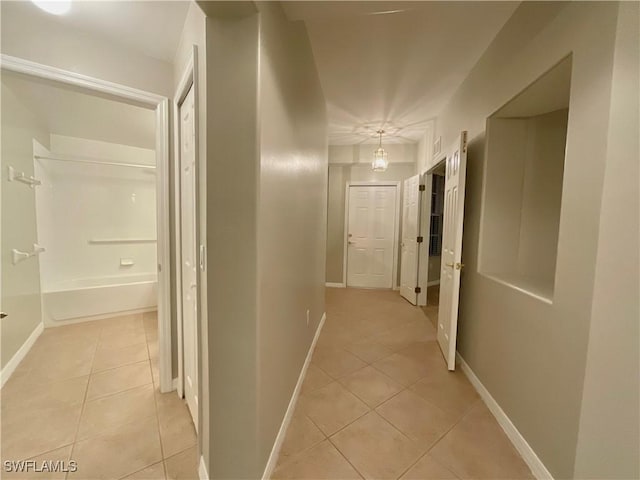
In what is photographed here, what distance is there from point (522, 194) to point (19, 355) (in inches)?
171

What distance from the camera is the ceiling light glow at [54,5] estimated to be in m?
1.18

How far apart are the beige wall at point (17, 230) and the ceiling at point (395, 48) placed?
2656mm

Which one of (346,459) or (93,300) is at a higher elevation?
(93,300)

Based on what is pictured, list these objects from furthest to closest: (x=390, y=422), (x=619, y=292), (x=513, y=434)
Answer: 1. (x=390, y=422)
2. (x=513, y=434)
3. (x=619, y=292)

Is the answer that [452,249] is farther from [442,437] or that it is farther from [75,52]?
[75,52]

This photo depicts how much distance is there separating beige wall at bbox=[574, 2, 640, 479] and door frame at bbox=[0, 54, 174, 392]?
7.62ft

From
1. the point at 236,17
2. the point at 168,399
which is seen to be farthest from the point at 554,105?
the point at 168,399

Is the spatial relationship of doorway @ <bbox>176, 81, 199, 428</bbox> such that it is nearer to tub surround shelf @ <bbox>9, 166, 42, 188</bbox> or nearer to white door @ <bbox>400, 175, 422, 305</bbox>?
tub surround shelf @ <bbox>9, 166, 42, 188</bbox>

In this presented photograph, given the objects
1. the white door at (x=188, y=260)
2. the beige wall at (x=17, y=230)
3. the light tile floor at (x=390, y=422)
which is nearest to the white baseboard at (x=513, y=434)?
the light tile floor at (x=390, y=422)

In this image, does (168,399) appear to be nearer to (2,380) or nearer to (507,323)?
(2,380)

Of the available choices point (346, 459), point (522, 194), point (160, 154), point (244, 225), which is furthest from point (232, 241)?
point (522, 194)

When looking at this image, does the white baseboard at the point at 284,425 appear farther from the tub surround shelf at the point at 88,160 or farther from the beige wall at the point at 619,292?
the tub surround shelf at the point at 88,160

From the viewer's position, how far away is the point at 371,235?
15.3ft

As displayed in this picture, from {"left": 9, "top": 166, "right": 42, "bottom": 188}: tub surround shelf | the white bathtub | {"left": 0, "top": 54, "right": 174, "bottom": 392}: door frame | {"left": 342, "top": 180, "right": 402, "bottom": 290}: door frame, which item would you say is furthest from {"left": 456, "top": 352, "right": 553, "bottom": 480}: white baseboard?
{"left": 9, "top": 166, "right": 42, "bottom": 188}: tub surround shelf
